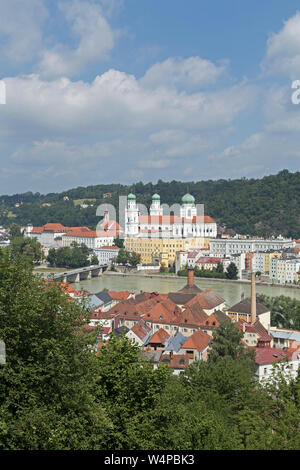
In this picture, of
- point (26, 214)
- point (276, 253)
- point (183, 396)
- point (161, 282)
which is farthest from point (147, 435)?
point (26, 214)

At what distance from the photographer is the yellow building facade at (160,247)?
114 feet

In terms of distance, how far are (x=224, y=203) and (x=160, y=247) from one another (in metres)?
20.3

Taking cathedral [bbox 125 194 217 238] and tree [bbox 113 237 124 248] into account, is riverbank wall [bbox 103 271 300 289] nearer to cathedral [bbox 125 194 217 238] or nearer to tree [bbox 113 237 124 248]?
tree [bbox 113 237 124 248]

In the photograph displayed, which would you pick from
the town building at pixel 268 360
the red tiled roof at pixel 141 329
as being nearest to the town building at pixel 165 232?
the red tiled roof at pixel 141 329

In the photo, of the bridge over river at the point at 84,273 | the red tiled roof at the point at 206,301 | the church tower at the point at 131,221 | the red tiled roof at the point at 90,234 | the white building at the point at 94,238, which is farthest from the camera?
the red tiled roof at the point at 90,234

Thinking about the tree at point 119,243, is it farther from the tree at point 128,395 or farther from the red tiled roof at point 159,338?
the tree at point 128,395

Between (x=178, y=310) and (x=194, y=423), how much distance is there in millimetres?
9556

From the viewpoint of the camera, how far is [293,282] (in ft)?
88.9

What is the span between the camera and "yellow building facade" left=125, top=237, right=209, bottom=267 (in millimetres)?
34625

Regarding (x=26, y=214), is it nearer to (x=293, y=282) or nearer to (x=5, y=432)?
(x=293, y=282)

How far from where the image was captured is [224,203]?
53.7 m

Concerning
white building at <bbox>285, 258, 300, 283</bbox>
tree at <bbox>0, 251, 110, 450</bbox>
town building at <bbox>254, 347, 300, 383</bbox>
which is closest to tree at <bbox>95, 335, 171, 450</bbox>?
tree at <bbox>0, 251, 110, 450</bbox>

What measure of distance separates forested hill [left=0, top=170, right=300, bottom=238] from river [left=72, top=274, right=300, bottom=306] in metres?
17.6

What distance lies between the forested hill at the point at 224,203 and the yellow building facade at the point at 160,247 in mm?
12027
